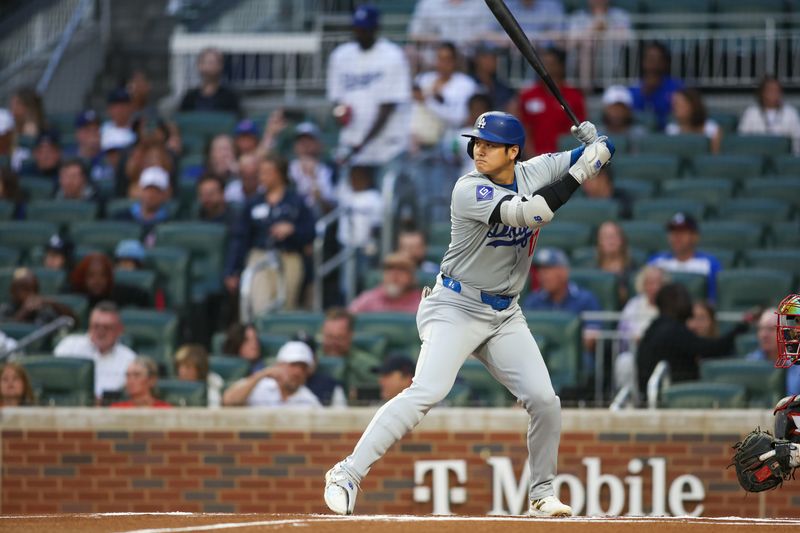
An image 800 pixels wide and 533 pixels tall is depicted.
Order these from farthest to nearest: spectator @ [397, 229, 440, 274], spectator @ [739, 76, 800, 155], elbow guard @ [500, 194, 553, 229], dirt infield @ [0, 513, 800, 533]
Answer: spectator @ [739, 76, 800, 155]
spectator @ [397, 229, 440, 274]
elbow guard @ [500, 194, 553, 229]
dirt infield @ [0, 513, 800, 533]

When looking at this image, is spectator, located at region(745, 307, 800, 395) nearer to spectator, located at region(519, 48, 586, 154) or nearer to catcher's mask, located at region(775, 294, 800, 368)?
catcher's mask, located at region(775, 294, 800, 368)

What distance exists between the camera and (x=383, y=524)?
6078 mm

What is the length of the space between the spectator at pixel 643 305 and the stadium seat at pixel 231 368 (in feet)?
8.20

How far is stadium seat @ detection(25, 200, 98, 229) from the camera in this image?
12.6 metres

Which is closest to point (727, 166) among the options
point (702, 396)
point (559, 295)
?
point (559, 295)

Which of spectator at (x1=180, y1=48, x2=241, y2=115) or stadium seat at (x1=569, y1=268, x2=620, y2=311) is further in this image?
spectator at (x1=180, y1=48, x2=241, y2=115)

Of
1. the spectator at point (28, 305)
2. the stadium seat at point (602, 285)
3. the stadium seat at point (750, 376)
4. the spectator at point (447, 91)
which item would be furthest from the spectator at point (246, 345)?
the spectator at point (447, 91)

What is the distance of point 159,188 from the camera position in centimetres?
1238

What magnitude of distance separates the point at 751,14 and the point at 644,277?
5000 mm

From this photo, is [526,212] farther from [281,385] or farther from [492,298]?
[281,385]

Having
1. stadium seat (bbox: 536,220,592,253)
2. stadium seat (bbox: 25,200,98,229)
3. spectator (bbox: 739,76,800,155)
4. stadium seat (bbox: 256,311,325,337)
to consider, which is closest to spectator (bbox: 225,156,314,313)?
stadium seat (bbox: 256,311,325,337)

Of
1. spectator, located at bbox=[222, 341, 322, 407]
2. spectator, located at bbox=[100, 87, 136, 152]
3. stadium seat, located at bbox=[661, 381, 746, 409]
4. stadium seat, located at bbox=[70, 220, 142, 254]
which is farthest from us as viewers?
spectator, located at bbox=[100, 87, 136, 152]

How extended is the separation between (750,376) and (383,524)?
3989mm

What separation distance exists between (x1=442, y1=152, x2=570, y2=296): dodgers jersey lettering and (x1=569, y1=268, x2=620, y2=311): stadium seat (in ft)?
12.4
